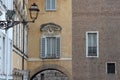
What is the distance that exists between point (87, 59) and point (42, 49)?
3.84m

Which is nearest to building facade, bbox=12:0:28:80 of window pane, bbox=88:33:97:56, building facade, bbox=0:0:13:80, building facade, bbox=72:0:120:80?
building facade, bbox=0:0:13:80

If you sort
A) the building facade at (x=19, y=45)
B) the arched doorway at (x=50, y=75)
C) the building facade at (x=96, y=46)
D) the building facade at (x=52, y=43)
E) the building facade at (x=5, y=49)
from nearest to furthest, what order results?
1. the building facade at (x=5, y=49)
2. the building facade at (x=19, y=45)
3. the building facade at (x=96, y=46)
4. the building facade at (x=52, y=43)
5. the arched doorway at (x=50, y=75)

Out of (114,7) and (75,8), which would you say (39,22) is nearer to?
(75,8)

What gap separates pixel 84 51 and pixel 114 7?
4528 mm

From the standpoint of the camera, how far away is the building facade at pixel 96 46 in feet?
127

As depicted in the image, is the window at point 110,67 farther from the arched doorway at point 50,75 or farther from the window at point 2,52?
the window at point 2,52

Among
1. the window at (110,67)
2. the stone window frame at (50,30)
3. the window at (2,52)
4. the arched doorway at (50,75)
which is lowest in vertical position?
the arched doorway at (50,75)

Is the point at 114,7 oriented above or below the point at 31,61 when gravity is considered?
above

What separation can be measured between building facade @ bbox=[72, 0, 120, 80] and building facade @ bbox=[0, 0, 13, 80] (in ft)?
49.3

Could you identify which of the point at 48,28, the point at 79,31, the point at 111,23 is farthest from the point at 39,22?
the point at 111,23

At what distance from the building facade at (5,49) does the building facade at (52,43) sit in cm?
1451

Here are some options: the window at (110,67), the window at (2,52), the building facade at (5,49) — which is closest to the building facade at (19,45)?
the building facade at (5,49)

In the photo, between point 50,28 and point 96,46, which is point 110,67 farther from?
point 50,28

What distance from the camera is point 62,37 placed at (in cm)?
3897
